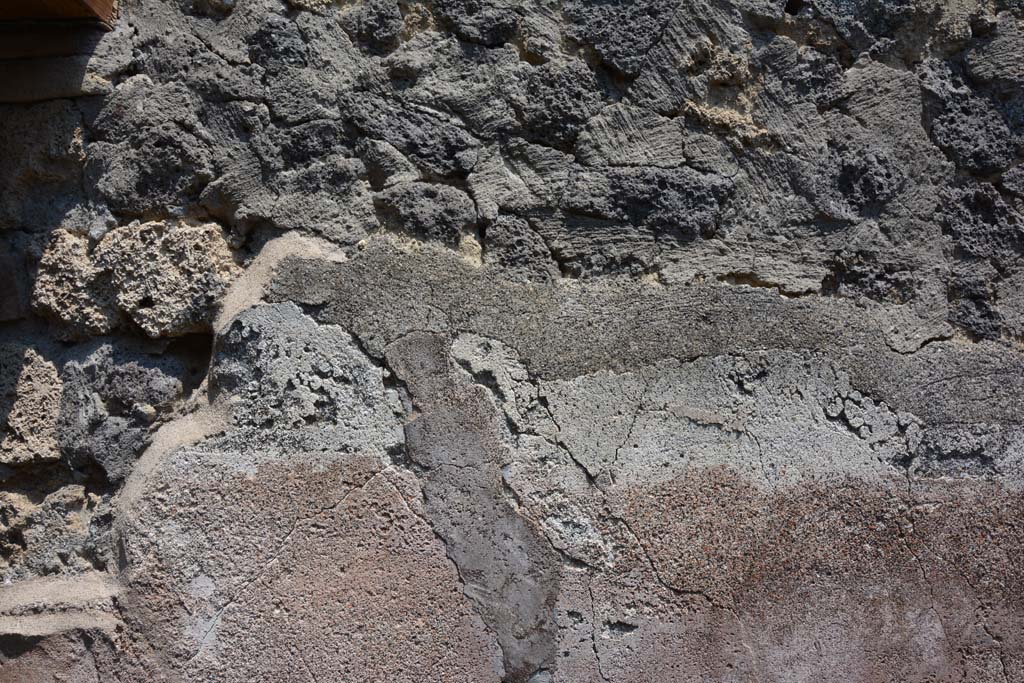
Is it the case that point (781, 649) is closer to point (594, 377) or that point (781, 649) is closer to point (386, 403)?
point (594, 377)

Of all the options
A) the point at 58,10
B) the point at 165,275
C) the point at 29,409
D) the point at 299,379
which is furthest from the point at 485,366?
the point at 58,10

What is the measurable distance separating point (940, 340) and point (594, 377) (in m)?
0.72

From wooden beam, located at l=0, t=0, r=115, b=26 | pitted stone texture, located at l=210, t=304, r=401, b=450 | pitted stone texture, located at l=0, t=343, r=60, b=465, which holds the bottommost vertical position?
pitted stone texture, located at l=0, t=343, r=60, b=465

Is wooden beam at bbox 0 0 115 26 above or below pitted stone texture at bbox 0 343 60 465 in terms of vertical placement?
above

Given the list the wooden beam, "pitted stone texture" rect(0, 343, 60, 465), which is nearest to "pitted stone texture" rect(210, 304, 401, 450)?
"pitted stone texture" rect(0, 343, 60, 465)

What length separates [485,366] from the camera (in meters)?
1.66

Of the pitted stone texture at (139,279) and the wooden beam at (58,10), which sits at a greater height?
the wooden beam at (58,10)

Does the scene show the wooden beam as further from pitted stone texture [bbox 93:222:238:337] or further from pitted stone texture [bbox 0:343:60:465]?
pitted stone texture [bbox 0:343:60:465]

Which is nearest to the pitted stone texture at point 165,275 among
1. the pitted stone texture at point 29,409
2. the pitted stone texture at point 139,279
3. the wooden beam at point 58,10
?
the pitted stone texture at point 139,279

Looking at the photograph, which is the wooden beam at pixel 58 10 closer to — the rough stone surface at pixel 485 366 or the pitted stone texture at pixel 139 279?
the rough stone surface at pixel 485 366

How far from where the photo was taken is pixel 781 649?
66.4 inches

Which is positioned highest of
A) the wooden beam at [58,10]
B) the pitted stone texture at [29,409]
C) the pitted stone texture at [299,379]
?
the wooden beam at [58,10]

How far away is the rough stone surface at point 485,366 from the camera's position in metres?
1.58

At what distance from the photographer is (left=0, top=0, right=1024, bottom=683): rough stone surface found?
1.58 m
